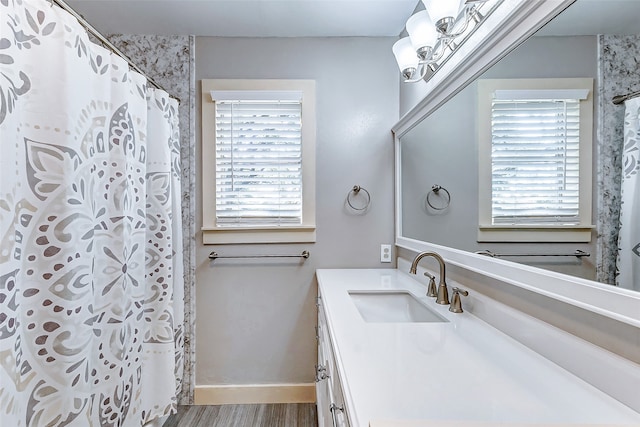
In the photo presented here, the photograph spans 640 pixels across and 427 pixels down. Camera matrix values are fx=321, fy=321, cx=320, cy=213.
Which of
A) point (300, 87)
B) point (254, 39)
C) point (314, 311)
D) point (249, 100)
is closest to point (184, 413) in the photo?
point (314, 311)

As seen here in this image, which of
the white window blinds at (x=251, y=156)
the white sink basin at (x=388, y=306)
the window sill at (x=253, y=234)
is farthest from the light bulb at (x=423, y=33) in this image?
the window sill at (x=253, y=234)

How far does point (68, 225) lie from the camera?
42.5 inches

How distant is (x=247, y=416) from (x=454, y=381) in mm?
1762

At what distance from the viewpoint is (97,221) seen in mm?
1244

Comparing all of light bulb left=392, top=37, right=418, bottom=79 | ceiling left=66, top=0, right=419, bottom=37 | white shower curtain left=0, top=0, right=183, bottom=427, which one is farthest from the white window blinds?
light bulb left=392, top=37, right=418, bottom=79

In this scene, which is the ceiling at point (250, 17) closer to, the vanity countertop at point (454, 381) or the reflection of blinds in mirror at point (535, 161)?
the reflection of blinds in mirror at point (535, 161)

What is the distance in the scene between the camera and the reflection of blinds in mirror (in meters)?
0.83

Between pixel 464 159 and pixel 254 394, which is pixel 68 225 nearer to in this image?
pixel 464 159

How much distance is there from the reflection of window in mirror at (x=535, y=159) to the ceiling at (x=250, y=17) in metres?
1.13

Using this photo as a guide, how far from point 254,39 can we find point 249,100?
439 millimetres

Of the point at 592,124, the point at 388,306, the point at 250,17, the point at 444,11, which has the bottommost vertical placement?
the point at 388,306

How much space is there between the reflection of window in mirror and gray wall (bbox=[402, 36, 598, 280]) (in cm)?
3

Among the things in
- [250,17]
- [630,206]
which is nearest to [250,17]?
[250,17]

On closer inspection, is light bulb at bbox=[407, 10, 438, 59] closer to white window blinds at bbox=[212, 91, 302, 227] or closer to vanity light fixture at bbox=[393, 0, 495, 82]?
vanity light fixture at bbox=[393, 0, 495, 82]
